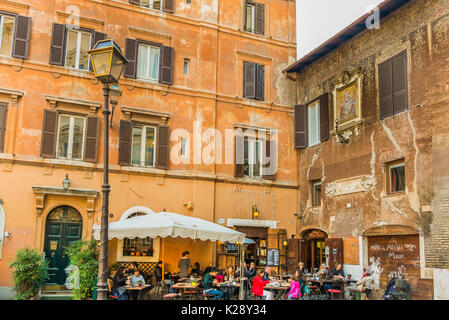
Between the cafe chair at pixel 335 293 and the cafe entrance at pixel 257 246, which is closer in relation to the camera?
the cafe chair at pixel 335 293

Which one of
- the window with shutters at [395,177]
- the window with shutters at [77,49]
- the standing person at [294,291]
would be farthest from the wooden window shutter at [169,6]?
the standing person at [294,291]

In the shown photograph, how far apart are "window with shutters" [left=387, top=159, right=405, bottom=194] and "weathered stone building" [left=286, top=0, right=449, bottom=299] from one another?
0.03m

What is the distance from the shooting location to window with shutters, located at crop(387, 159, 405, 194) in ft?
44.3

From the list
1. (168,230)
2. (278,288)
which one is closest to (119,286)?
(168,230)

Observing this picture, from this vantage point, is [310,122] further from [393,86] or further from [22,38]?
[22,38]

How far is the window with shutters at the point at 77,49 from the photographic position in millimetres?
15953

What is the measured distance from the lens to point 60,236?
48.8 feet

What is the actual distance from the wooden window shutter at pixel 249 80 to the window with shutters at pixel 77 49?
20.5 ft

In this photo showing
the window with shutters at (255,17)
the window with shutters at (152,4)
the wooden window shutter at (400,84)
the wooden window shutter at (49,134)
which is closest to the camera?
the wooden window shutter at (400,84)

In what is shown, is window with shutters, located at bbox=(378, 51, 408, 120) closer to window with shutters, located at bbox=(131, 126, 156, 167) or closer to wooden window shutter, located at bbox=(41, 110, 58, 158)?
window with shutters, located at bbox=(131, 126, 156, 167)

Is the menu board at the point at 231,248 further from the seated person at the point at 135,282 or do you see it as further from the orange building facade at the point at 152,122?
the seated person at the point at 135,282

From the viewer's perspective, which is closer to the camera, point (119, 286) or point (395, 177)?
Result: point (119, 286)

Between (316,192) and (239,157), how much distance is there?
3388 mm
